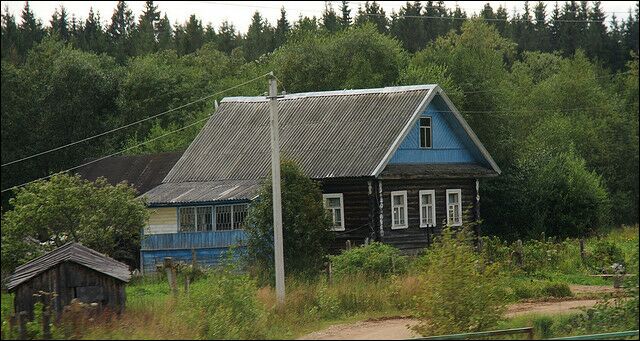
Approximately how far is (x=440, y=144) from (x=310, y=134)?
174 inches

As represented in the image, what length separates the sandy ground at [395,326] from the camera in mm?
21375

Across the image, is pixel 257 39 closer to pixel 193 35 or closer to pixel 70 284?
pixel 193 35

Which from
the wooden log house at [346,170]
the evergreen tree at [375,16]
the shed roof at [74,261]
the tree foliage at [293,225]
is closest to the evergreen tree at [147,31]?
the evergreen tree at [375,16]

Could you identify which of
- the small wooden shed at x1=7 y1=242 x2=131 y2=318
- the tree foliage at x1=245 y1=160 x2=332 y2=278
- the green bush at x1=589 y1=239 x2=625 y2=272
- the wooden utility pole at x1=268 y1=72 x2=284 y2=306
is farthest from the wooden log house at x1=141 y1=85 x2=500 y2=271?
the small wooden shed at x1=7 y1=242 x2=131 y2=318

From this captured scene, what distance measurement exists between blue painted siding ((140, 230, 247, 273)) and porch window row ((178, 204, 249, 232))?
31.8 inches

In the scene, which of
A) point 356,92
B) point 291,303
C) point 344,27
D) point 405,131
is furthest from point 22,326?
point 344,27

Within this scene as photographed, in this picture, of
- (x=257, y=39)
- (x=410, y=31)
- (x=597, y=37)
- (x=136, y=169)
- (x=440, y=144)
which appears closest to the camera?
(x=440, y=144)

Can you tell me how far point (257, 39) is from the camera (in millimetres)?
131500

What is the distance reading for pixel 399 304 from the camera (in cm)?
2698

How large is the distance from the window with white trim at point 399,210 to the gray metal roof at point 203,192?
4.48 metres

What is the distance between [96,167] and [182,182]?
1155 cm

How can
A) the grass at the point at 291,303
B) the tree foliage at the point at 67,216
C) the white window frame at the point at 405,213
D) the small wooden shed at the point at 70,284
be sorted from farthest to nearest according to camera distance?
the white window frame at the point at 405,213 < the tree foliage at the point at 67,216 < the small wooden shed at the point at 70,284 < the grass at the point at 291,303

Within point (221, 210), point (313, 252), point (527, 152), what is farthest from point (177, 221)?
point (527, 152)

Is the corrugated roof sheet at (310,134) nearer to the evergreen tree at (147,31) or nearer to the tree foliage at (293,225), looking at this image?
the tree foliage at (293,225)
